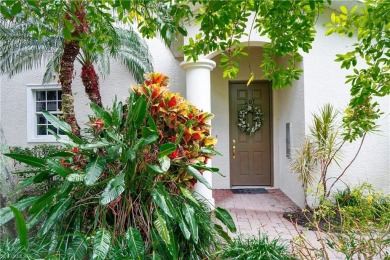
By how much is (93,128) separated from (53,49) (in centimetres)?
381

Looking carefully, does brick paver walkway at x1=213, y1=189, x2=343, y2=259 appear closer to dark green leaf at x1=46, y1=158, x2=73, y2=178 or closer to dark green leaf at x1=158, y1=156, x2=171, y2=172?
dark green leaf at x1=158, y1=156, x2=171, y2=172

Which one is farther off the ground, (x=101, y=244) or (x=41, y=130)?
(x=41, y=130)

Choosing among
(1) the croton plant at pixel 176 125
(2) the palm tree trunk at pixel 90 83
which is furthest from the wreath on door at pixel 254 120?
(1) the croton plant at pixel 176 125

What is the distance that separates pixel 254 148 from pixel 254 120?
0.80 m

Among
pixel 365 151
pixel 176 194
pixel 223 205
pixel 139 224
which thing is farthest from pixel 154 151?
pixel 365 151

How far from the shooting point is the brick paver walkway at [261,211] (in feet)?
15.7

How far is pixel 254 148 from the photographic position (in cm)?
825

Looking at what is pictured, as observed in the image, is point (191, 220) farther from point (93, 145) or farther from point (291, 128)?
point (291, 128)

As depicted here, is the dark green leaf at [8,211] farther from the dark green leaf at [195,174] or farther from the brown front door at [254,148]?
the brown front door at [254,148]

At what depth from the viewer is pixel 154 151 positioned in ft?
11.5

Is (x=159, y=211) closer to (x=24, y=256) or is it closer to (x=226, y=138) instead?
(x=24, y=256)

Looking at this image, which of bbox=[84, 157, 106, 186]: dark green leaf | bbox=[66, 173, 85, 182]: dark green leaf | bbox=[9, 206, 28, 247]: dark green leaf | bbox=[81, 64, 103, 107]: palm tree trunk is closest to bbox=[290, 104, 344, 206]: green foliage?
bbox=[84, 157, 106, 186]: dark green leaf

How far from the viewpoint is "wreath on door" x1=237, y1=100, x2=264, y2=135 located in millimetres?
8172

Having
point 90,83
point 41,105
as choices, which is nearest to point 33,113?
point 41,105
